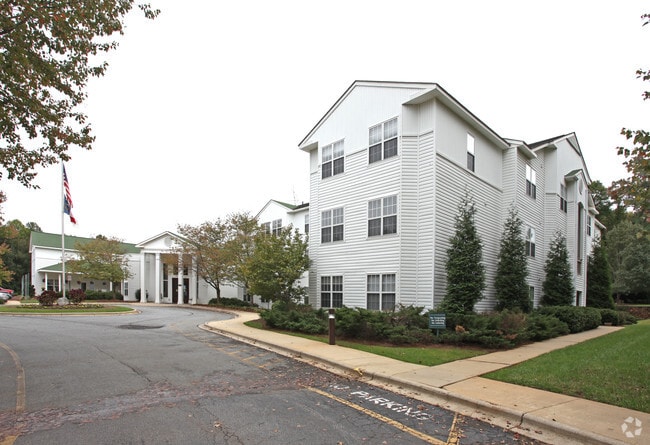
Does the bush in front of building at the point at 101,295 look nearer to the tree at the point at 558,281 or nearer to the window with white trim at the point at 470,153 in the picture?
the window with white trim at the point at 470,153

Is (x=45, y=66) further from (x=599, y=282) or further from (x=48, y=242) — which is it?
(x=48, y=242)

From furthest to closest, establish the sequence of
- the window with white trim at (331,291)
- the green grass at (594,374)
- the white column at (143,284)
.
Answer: the white column at (143,284), the window with white trim at (331,291), the green grass at (594,374)

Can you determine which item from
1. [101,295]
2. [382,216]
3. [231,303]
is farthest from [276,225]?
[101,295]

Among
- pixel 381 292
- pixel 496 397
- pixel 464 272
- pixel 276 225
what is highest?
pixel 276 225

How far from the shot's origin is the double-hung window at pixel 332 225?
63.6 ft

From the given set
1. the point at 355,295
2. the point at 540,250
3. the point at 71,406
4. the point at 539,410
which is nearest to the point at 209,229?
the point at 355,295

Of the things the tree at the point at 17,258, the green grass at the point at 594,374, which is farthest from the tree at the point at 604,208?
the tree at the point at 17,258

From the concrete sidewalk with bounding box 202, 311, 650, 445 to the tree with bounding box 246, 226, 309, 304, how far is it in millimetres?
7147

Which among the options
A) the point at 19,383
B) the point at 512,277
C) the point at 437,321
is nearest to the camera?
the point at 19,383

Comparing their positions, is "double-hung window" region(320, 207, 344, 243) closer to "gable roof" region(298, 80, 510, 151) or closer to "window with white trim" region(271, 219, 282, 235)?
"gable roof" region(298, 80, 510, 151)

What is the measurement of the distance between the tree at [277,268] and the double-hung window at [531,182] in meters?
12.6

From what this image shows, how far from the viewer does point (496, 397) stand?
693 centimetres

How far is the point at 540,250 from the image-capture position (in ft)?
78.8

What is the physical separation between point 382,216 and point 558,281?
12.0m
